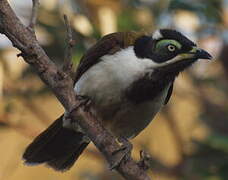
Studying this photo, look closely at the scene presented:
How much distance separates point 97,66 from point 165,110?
93.8 inches

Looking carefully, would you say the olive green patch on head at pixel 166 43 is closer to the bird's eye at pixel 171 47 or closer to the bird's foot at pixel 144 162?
the bird's eye at pixel 171 47

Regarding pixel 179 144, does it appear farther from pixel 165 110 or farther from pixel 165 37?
pixel 165 37

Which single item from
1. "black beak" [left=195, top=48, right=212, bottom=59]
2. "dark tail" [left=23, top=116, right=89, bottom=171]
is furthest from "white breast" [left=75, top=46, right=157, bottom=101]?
"dark tail" [left=23, top=116, right=89, bottom=171]

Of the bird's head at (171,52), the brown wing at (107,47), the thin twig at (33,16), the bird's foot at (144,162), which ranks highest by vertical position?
the thin twig at (33,16)

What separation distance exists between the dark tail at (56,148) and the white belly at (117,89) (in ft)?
1.73

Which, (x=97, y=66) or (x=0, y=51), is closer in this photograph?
(x=97, y=66)

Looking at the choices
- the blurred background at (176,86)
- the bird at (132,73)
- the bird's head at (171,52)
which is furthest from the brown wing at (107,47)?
the blurred background at (176,86)

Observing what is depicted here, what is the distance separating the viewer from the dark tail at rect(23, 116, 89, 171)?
4.75 m

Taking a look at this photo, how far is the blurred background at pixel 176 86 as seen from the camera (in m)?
5.51

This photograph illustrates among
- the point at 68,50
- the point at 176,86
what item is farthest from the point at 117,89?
the point at 176,86

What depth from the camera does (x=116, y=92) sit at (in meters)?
4.14

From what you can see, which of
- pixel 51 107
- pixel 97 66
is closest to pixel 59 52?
pixel 51 107

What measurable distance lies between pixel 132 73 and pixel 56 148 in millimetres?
1063

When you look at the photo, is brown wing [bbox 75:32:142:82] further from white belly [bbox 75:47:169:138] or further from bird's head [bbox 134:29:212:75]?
bird's head [bbox 134:29:212:75]
